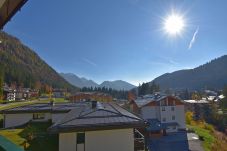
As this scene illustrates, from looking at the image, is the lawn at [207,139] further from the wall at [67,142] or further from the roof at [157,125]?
the wall at [67,142]

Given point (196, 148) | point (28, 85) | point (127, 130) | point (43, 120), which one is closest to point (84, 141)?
point (127, 130)

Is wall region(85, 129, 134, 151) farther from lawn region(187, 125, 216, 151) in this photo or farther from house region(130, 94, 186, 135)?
house region(130, 94, 186, 135)

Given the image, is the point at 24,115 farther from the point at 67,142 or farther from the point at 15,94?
the point at 15,94

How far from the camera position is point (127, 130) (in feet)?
47.6

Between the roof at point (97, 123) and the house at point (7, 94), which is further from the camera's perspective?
the house at point (7, 94)

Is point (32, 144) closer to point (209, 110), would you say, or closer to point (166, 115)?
point (166, 115)

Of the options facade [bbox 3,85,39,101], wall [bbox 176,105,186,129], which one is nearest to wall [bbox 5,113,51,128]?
wall [bbox 176,105,186,129]

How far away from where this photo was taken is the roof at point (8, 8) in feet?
10.1

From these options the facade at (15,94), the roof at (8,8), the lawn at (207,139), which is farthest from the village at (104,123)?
the facade at (15,94)

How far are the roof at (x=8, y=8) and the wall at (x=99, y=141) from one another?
11284 millimetres

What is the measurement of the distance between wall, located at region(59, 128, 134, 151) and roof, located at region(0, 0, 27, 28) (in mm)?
11284

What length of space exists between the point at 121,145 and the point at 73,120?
3.74m

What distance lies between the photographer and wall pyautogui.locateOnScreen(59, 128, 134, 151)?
45.2 feet

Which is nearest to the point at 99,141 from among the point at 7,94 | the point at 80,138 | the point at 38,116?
the point at 80,138
